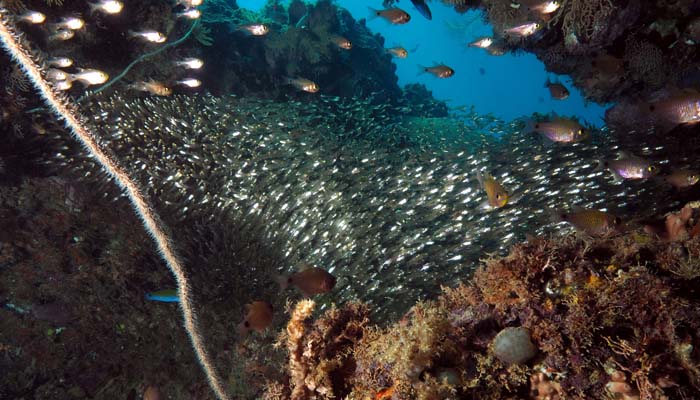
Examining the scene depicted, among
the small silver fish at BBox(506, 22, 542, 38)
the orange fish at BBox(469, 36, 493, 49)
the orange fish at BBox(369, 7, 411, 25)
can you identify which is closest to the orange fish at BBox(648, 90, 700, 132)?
the small silver fish at BBox(506, 22, 542, 38)

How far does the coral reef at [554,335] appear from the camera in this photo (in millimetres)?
2318

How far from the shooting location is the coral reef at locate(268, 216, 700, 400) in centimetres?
232

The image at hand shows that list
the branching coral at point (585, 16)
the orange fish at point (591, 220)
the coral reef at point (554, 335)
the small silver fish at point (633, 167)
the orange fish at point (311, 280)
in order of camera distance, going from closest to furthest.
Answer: the coral reef at point (554, 335)
the orange fish at point (591, 220)
the orange fish at point (311, 280)
the small silver fish at point (633, 167)
the branching coral at point (585, 16)

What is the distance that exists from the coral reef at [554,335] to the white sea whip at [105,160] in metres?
1.44

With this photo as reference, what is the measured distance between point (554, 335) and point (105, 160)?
394 centimetres

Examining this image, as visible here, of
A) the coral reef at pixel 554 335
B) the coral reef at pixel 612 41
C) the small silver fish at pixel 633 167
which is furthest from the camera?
the coral reef at pixel 612 41

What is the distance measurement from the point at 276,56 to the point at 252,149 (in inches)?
219

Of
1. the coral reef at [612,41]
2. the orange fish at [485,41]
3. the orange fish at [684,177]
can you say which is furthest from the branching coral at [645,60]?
the orange fish at [684,177]

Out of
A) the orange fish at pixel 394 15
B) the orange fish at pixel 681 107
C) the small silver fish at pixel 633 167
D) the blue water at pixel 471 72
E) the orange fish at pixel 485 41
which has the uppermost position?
the blue water at pixel 471 72

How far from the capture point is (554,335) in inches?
99.3

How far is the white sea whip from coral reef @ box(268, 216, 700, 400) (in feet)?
4.72

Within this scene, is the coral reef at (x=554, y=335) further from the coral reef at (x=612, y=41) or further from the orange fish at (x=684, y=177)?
the coral reef at (x=612, y=41)

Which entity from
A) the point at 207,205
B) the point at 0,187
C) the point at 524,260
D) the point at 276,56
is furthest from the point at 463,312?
the point at 276,56

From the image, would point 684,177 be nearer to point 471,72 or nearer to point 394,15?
point 394,15
